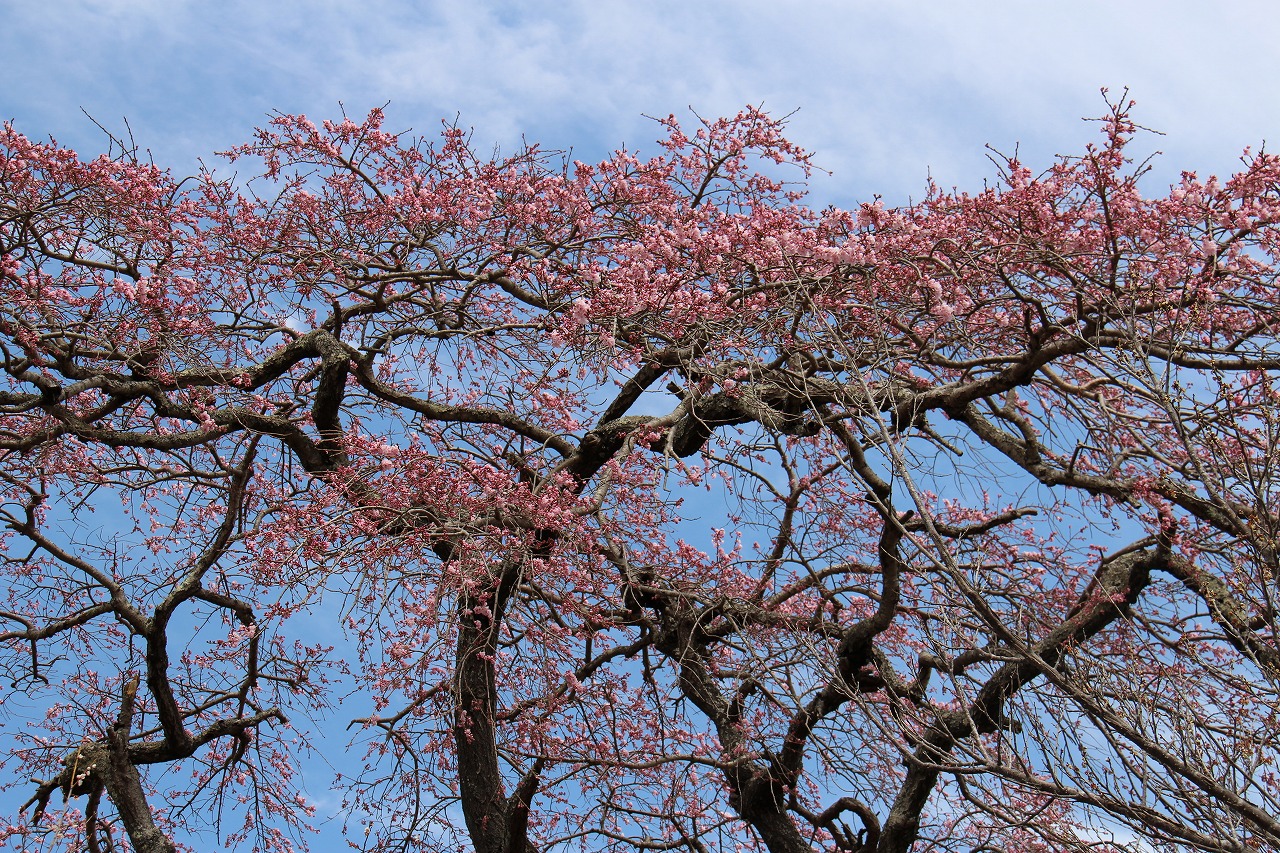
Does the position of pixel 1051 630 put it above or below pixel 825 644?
below

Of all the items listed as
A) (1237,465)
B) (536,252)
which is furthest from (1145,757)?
(536,252)

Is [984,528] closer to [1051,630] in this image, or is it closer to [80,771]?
[1051,630]

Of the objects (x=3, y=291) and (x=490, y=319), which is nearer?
(x=3, y=291)

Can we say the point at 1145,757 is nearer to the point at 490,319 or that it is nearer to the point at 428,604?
the point at 428,604

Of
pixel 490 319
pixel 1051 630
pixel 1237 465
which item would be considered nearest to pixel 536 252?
pixel 490 319

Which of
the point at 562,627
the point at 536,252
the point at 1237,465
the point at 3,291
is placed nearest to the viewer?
the point at 1237,465

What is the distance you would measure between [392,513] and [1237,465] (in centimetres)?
406

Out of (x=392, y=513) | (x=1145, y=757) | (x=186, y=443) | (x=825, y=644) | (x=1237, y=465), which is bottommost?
(x=1145, y=757)

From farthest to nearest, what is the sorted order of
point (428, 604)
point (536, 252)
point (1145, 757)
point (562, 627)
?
1. point (536, 252)
2. point (562, 627)
3. point (428, 604)
4. point (1145, 757)

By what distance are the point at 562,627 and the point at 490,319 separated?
2.64 meters

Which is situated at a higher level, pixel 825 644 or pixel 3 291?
pixel 3 291

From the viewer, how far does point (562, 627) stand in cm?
666

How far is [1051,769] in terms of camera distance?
12.8 feet

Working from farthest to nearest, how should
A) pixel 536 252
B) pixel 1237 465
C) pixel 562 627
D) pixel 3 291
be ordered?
pixel 536 252 < pixel 3 291 < pixel 562 627 < pixel 1237 465
